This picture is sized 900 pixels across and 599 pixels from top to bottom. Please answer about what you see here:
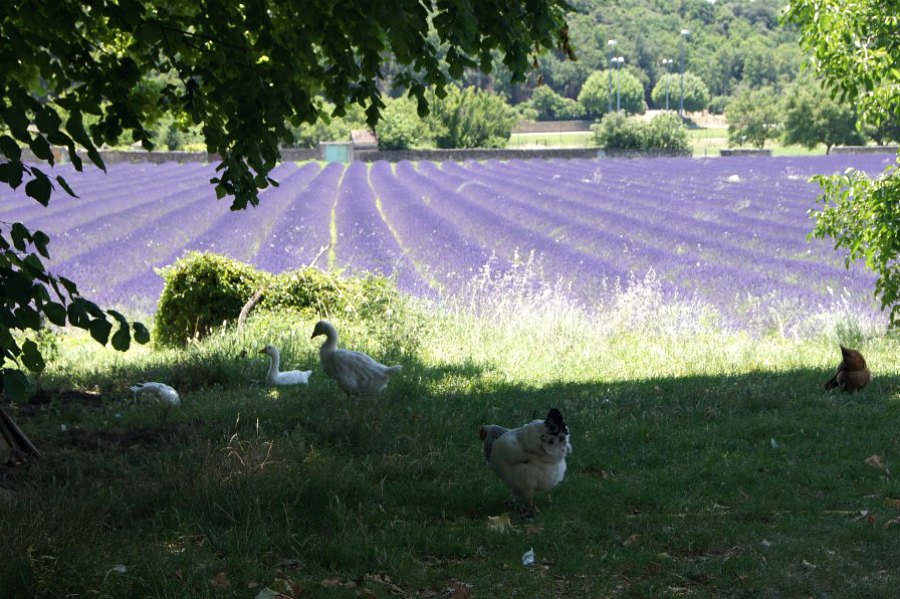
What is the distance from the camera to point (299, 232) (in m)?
22.2

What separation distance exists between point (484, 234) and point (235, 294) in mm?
11137

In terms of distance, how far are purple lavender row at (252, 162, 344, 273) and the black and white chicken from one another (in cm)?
1048

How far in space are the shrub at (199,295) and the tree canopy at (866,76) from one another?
6.46 metres

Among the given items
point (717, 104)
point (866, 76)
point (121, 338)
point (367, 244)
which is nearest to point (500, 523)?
point (121, 338)

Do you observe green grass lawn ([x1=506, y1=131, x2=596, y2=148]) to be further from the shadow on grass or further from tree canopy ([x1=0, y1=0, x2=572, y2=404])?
tree canopy ([x1=0, y1=0, x2=572, y2=404])

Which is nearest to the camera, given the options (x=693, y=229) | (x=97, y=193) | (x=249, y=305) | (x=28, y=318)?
(x=28, y=318)

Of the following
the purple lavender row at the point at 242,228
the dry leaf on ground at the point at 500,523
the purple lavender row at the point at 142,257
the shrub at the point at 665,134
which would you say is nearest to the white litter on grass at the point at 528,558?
the dry leaf on ground at the point at 500,523

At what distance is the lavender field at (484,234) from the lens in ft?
48.0

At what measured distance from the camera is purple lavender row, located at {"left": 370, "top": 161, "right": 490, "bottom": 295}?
1538 cm

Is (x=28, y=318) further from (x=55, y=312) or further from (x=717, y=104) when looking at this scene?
(x=717, y=104)

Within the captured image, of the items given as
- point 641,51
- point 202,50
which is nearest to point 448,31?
point 202,50

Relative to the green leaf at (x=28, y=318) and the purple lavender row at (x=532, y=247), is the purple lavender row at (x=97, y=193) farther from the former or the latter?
the green leaf at (x=28, y=318)

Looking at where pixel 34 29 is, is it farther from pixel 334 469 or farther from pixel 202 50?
pixel 334 469

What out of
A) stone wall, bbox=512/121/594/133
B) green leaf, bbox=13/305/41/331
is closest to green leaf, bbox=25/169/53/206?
green leaf, bbox=13/305/41/331
